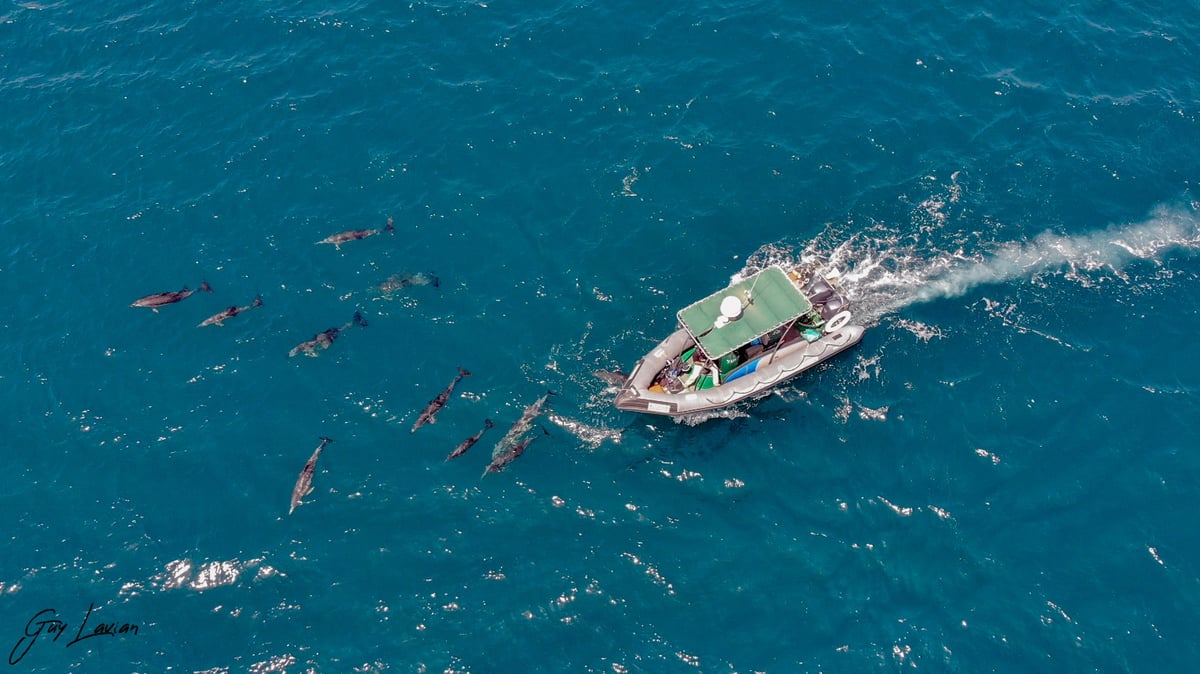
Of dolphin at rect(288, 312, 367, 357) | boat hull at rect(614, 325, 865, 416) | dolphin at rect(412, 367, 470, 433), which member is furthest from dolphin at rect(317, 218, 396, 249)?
boat hull at rect(614, 325, 865, 416)

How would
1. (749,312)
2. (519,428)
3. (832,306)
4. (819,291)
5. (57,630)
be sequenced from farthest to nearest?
1. (819,291)
2. (832,306)
3. (519,428)
4. (749,312)
5. (57,630)

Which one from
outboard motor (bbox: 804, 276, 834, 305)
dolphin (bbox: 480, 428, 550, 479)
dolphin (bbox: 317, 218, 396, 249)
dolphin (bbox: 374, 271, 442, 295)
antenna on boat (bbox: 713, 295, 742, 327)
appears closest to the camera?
antenna on boat (bbox: 713, 295, 742, 327)

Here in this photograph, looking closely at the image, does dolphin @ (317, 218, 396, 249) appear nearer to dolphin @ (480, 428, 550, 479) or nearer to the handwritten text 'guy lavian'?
dolphin @ (480, 428, 550, 479)

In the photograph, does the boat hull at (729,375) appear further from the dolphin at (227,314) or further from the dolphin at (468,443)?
the dolphin at (227,314)

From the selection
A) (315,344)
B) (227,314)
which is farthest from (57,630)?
(315,344)

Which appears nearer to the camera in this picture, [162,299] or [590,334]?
[590,334]

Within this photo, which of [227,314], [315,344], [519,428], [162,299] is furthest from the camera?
[162,299]

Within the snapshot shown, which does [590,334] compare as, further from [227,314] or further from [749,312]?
[227,314]
